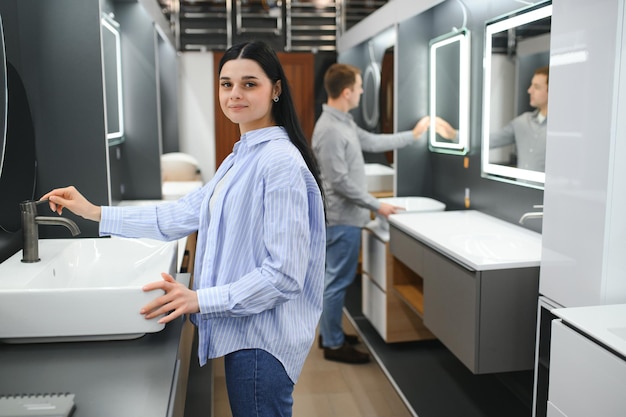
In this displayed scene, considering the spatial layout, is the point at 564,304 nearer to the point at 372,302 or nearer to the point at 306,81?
the point at 372,302

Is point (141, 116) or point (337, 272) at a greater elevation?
point (141, 116)

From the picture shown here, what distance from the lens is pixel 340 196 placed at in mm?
3838

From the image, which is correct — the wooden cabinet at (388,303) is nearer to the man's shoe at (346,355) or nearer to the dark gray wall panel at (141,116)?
the man's shoe at (346,355)

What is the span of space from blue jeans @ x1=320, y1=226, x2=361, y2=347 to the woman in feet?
7.23

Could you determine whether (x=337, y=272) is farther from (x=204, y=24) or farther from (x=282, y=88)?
(x=204, y=24)

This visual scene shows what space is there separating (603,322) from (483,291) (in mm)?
701

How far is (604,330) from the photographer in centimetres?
170

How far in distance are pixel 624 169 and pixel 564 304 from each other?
20.1 inches

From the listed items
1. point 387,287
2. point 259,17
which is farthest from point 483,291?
point 259,17

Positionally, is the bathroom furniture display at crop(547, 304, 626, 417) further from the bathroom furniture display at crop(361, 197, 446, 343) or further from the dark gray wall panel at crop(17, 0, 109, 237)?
the dark gray wall panel at crop(17, 0, 109, 237)

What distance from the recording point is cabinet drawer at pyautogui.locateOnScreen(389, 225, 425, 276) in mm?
3131

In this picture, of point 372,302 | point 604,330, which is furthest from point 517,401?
point 604,330

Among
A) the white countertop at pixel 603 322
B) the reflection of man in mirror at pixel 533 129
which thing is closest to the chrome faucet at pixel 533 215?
the reflection of man in mirror at pixel 533 129

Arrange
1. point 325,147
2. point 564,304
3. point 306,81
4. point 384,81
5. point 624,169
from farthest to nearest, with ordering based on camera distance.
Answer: point 306,81
point 384,81
point 325,147
point 564,304
point 624,169
